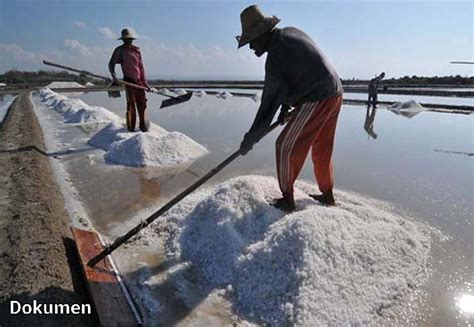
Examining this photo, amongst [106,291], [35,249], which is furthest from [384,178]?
[35,249]

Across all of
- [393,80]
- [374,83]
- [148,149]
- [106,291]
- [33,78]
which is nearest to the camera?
[106,291]

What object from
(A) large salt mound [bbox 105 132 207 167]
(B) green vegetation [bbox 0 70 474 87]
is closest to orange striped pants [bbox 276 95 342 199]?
(A) large salt mound [bbox 105 132 207 167]

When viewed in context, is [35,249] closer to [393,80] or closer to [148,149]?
[148,149]

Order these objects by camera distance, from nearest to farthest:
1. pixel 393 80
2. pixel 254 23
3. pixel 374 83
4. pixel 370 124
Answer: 1. pixel 254 23
2. pixel 370 124
3. pixel 374 83
4. pixel 393 80

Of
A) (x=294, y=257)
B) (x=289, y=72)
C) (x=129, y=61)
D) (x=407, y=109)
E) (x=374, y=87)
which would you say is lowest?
(x=294, y=257)

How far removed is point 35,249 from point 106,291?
0.64 m

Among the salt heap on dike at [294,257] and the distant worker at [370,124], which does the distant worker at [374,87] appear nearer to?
the distant worker at [370,124]

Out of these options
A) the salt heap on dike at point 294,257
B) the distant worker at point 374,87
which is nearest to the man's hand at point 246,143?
the salt heap on dike at point 294,257

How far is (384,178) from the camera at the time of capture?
3.92m

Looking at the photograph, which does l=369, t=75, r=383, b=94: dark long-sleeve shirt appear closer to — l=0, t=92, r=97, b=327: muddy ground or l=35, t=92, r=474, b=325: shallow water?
l=35, t=92, r=474, b=325: shallow water

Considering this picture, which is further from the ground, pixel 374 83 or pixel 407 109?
pixel 374 83

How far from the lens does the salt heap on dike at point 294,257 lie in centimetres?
174

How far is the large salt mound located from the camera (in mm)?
4234

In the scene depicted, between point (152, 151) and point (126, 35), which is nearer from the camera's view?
point (152, 151)
